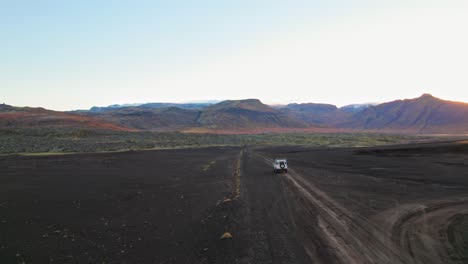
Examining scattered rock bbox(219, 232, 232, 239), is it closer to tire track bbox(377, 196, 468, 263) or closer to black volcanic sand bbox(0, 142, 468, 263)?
black volcanic sand bbox(0, 142, 468, 263)

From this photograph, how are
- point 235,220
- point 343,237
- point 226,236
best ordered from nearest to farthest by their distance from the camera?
point 343,237, point 226,236, point 235,220

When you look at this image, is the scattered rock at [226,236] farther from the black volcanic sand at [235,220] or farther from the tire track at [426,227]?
the tire track at [426,227]

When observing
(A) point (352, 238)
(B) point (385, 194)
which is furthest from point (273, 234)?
(B) point (385, 194)

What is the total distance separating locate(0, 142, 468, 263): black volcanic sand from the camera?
11.4 metres

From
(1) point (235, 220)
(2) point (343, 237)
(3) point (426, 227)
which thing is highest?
(3) point (426, 227)

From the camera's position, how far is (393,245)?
11773mm

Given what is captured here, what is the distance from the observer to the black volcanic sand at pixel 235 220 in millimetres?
11375

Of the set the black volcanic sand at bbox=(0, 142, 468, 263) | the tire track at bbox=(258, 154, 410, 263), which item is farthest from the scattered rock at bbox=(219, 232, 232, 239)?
the tire track at bbox=(258, 154, 410, 263)

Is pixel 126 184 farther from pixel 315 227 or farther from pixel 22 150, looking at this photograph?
pixel 22 150

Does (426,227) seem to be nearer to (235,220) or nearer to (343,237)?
(343,237)

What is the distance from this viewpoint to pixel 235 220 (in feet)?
52.3

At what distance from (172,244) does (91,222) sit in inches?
220

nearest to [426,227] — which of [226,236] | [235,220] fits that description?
[235,220]

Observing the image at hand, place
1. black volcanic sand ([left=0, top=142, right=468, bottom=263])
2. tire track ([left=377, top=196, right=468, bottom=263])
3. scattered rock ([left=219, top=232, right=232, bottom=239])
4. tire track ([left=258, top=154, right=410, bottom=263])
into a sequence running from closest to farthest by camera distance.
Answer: tire track ([left=258, top=154, right=410, bottom=263]), tire track ([left=377, top=196, right=468, bottom=263]), black volcanic sand ([left=0, top=142, right=468, bottom=263]), scattered rock ([left=219, top=232, right=232, bottom=239])
